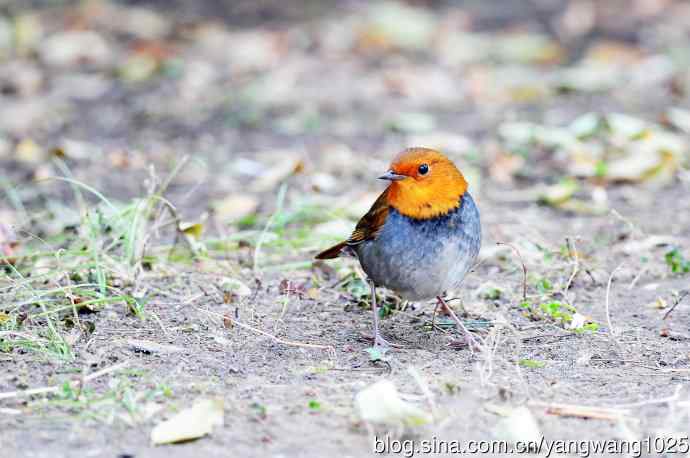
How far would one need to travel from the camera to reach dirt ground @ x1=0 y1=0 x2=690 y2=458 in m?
3.54

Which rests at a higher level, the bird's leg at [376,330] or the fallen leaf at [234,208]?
the bird's leg at [376,330]

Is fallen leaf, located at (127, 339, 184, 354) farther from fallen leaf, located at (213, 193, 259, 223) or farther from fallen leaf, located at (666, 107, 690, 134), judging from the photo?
fallen leaf, located at (666, 107, 690, 134)

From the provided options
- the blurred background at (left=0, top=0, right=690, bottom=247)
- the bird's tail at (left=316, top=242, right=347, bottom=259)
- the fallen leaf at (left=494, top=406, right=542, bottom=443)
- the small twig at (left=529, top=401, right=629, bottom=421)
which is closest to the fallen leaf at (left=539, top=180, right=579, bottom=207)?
the blurred background at (left=0, top=0, right=690, bottom=247)

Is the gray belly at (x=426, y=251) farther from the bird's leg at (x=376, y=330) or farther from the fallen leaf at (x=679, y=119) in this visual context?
the fallen leaf at (x=679, y=119)

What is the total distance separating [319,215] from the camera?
5.82 m

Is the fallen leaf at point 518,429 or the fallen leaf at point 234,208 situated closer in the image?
the fallen leaf at point 518,429

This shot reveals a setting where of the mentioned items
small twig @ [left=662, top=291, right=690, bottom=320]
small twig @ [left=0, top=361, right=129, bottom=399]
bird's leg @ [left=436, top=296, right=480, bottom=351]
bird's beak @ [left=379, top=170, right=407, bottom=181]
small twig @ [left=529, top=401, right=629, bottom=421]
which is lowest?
small twig @ [left=0, top=361, right=129, bottom=399]

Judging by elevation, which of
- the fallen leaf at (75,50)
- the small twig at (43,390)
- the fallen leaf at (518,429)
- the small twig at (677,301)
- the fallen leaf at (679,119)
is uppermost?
the fallen leaf at (679,119)

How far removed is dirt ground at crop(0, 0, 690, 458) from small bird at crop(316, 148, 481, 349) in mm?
297

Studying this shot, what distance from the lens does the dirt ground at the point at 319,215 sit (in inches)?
139

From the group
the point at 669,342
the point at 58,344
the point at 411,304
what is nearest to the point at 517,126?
the point at 411,304

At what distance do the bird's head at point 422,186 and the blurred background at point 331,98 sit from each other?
122 cm

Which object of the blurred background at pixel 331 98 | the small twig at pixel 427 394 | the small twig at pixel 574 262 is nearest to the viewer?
the small twig at pixel 427 394

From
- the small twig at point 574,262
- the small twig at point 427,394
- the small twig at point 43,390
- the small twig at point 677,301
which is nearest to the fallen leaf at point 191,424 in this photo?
the small twig at point 43,390
